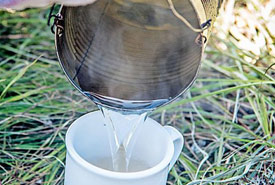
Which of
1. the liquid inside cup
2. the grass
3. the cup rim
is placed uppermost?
the cup rim

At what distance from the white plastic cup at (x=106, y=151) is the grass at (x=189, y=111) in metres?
0.09

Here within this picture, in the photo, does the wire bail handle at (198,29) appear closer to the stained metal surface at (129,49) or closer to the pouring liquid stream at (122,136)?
the stained metal surface at (129,49)

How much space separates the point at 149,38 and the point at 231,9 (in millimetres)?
770

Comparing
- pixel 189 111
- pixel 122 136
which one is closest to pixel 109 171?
pixel 122 136

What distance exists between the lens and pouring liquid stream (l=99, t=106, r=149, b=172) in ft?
2.19

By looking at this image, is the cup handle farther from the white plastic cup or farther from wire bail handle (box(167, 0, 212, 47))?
wire bail handle (box(167, 0, 212, 47))

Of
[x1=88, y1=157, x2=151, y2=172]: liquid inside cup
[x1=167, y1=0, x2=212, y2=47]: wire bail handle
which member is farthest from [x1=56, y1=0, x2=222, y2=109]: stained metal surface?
[x1=88, y1=157, x2=151, y2=172]: liquid inside cup

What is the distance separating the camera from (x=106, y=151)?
70cm

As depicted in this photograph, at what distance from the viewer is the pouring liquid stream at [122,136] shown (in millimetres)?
668

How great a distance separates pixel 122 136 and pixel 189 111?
289 millimetres

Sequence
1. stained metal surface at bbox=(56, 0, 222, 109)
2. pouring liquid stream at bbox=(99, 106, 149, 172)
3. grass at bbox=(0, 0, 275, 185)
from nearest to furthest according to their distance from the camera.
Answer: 1. stained metal surface at bbox=(56, 0, 222, 109)
2. pouring liquid stream at bbox=(99, 106, 149, 172)
3. grass at bbox=(0, 0, 275, 185)

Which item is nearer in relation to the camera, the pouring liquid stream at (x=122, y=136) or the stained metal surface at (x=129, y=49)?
the stained metal surface at (x=129, y=49)

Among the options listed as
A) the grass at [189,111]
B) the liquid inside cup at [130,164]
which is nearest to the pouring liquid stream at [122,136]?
the liquid inside cup at [130,164]

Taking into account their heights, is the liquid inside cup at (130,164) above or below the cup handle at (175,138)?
below
